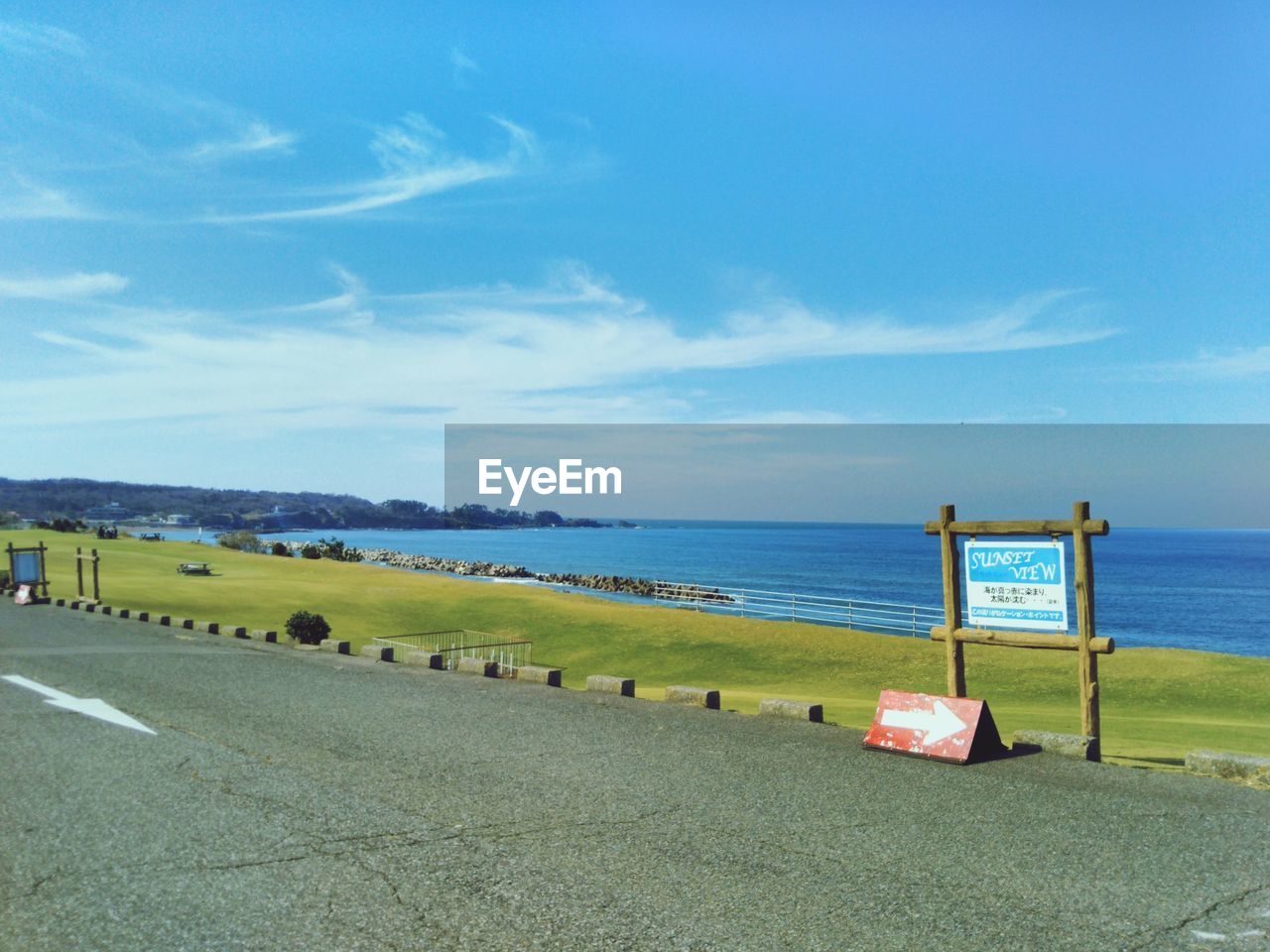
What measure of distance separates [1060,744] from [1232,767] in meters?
1.38

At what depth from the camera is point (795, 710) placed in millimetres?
10695

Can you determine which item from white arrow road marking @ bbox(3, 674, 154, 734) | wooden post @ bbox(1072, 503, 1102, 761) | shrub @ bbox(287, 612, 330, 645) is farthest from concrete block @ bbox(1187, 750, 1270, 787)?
shrub @ bbox(287, 612, 330, 645)

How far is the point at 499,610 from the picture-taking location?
44.1 meters

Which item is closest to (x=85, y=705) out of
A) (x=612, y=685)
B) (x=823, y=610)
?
(x=612, y=685)

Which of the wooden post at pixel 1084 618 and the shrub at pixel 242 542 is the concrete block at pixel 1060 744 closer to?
the wooden post at pixel 1084 618

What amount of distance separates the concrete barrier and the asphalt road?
1.88 ft

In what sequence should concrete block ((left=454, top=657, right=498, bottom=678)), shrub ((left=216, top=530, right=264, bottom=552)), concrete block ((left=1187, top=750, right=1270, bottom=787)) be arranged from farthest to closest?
shrub ((left=216, top=530, right=264, bottom=552))
concrete block ((left=454, top=657, right=498, bottom=678))
concrete block ((left=1187, top=750, right=1270, bottom=787))

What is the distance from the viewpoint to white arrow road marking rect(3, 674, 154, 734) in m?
9.66

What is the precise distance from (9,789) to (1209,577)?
152512 millimetres

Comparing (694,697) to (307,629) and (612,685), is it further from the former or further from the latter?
(307,629)

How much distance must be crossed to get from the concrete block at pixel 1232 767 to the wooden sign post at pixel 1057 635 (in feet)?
2.62

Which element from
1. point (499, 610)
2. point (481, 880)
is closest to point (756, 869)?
point (481, 880)

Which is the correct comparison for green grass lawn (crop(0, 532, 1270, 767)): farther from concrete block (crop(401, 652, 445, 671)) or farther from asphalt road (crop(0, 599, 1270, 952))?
asphalt road (crop(0, 599, 1270, 952))

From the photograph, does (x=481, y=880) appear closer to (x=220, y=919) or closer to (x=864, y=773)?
(x=220, y=919)
